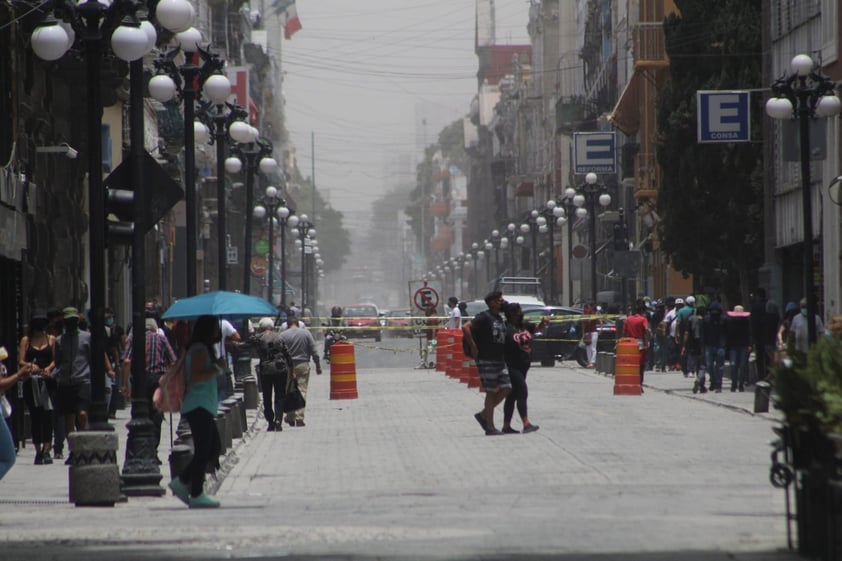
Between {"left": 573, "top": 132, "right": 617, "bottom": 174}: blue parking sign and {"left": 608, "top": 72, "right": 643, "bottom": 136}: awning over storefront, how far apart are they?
3.52 metres

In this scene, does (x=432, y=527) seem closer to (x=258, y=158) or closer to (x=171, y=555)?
(x=171, y=555)

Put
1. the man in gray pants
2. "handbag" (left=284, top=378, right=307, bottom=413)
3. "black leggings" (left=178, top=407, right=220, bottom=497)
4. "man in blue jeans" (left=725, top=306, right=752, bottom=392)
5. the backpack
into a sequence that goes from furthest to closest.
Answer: "man in blue jeans" (left=725, top=306, right=752, bottom=392) < the man in gray pants < "handbag" (left=284, top=378, right=307, bottom=413) < the backpack < "black leggings" (left=178, top=407, right=220, bottom=497)

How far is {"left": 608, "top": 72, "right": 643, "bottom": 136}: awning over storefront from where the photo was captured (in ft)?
210

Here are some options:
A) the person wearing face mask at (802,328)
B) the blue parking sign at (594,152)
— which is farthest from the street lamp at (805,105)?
the blue parking sign at (594,152)

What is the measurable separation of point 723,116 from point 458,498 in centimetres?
2373

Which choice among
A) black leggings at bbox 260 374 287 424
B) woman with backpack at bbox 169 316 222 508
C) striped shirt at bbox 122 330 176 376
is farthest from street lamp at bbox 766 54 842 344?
woman with backpack at bbox 169 316 222 508

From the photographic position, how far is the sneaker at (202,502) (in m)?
14.8

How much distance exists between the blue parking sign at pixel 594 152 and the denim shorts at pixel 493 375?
46563 millimetres

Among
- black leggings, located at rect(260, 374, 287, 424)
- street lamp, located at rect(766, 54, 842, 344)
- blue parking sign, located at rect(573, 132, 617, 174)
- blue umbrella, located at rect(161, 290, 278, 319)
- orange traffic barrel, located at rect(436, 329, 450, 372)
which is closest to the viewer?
blue umbrella, located at rect(161, 290, 278, 319)

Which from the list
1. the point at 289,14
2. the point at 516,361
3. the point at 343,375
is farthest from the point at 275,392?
the point at 289,14

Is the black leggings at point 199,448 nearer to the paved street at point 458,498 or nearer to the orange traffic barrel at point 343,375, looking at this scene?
the paved street at point 458,498

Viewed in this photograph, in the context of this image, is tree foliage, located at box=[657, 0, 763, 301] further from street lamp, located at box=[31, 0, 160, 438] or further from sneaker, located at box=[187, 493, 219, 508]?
sneaker, located at box=[187, 493, 219, 508]

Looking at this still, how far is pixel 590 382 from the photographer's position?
1501 inches


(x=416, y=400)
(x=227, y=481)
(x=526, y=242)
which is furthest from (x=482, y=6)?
(x=227, y=481)
